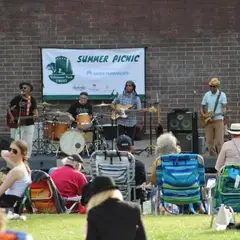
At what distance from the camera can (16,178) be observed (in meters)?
10.3

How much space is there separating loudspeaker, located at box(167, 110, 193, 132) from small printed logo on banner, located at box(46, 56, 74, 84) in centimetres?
337

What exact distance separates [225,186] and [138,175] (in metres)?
2.15

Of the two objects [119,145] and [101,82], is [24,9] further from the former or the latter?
[119,145]

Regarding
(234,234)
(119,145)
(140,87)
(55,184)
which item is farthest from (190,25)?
(234,234)

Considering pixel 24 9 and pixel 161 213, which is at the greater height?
pixel 24 9

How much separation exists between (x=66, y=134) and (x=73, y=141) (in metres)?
0.24

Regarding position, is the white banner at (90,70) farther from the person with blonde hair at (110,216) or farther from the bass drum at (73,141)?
the person with blonde hair at (110,216)

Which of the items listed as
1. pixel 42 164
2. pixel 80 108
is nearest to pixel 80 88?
pixel 80 108

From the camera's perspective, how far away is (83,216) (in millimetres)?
10461

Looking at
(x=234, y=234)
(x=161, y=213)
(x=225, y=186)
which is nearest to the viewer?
(x=234, y=234)

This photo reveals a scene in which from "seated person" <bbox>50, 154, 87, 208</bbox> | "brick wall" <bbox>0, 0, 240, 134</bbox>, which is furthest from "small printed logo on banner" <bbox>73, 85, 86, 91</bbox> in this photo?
"seated person" <bbox>50, 154, 87, 208</bbox>

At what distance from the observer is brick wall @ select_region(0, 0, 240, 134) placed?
20.3 m

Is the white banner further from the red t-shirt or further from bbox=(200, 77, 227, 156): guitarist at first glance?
the red t-shirt

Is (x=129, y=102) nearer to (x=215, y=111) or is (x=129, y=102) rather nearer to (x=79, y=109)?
(x=79, y=109)
